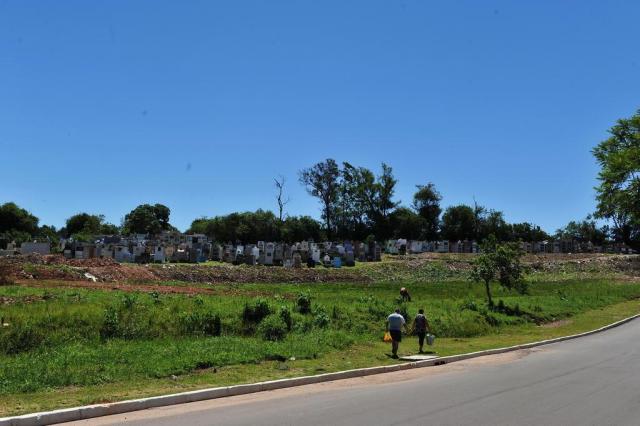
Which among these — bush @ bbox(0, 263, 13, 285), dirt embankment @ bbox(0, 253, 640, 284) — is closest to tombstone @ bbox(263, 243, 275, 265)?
dirt embankment @ bbox(0, 253, 640, 284)

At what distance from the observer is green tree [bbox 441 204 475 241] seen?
422 ft

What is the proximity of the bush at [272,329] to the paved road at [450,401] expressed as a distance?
5.46 m

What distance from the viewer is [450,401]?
38.1ft

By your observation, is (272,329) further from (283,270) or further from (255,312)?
(283,270)

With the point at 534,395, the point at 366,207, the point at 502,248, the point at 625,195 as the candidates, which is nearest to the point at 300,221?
the point at 366,207

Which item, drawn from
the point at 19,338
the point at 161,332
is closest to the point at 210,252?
the point at 161,332

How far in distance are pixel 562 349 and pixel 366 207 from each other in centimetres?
10627

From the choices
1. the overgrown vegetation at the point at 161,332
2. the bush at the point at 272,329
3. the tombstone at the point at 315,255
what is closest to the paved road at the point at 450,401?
the overgrown vegetation at the point at 161,332

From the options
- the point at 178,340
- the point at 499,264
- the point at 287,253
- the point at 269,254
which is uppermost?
the point at 287,253

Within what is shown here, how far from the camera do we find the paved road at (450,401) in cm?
983

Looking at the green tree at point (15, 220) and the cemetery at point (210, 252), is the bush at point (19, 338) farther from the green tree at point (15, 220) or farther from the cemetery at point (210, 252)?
the green tree at point (15, 220)

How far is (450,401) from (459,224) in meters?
121

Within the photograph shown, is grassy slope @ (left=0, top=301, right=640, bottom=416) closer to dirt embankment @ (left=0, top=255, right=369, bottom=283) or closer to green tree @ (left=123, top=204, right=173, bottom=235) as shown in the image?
dirt embankment @ (left=0, top=255, right=369, bottom=283)

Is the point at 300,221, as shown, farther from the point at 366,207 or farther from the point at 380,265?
the point at 380,265
